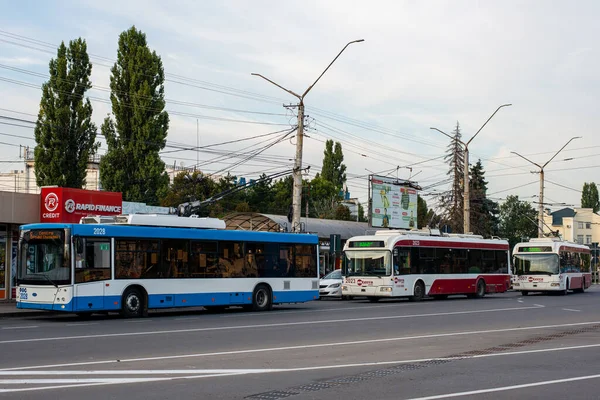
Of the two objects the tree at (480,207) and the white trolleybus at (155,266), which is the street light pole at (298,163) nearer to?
the white trolleybus at (155,266)

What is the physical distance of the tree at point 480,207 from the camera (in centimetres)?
9062

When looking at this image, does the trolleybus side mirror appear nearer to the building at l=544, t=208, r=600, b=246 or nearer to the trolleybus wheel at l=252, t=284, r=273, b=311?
the trolleybus wheel at l=252, t=284, r=273, b=311

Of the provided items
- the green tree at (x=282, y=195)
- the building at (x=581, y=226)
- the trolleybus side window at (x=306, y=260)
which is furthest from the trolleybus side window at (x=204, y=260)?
the building at (x=581, y=226)

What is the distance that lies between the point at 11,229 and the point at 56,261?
871 centimetres

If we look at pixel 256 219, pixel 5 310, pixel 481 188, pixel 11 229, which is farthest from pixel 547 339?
pixel 481 188

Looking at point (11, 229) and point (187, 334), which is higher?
point (11, 229)

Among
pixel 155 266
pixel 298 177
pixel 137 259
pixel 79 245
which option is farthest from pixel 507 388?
pixel 298 177

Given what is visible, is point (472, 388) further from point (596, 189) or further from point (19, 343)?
point (596, 189)

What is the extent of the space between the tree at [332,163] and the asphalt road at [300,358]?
7427 centimetres

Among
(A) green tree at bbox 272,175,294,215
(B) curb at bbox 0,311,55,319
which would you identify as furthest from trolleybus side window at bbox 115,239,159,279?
(A) green tree at bbox 272,175,294,215

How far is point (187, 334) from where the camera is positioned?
17500 millimetres

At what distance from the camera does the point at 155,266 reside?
78.7 ft

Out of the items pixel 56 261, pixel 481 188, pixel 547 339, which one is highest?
pixel 481 188

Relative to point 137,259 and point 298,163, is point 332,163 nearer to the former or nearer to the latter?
point 298,163
